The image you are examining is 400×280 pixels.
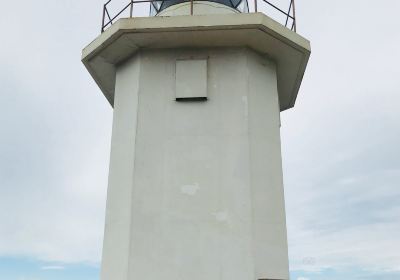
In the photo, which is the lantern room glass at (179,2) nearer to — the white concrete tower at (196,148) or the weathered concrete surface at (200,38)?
the white concrete tower at (196,148)

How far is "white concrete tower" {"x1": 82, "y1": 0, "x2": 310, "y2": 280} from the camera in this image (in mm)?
5684

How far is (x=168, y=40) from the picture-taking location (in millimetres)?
6535

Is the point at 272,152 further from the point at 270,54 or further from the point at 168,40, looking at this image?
the point at 168,40

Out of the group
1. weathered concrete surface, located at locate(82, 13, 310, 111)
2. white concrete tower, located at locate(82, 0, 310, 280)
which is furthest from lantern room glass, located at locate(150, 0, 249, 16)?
weathered concrete surface, located at locate(82, 13, 310, 111)

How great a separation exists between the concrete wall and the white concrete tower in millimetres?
14

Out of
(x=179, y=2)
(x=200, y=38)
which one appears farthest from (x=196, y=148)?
(x=179, y=2)

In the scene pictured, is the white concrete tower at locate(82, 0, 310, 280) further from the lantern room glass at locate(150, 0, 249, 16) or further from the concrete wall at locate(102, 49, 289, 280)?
the lantern room glass at locate(150, 0, 249, 16)

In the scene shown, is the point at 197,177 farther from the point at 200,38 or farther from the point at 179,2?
the point at 179,2

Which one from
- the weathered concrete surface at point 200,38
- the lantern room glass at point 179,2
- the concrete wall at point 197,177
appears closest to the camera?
the concrete wall at point 197,177

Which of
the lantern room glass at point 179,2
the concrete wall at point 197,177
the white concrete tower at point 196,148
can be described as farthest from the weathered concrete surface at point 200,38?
the lantern room glass at point 179,2

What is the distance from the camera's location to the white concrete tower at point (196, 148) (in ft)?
18.6

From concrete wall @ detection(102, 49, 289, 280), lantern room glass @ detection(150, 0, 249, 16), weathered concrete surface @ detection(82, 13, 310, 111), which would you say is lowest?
concrete wall @ detection(102, 49, 289, 280)

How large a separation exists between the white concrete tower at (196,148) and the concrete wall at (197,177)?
1 centimetres

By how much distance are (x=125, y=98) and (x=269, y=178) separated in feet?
8.17
